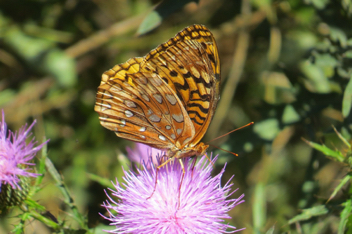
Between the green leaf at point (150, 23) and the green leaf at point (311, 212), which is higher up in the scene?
the green leaf at point (150, 23)

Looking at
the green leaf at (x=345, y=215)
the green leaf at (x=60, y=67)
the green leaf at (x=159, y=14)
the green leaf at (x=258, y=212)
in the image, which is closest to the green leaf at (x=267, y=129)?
the green leaf at (x=258, y=212)

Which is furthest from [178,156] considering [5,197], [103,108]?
[5,197]

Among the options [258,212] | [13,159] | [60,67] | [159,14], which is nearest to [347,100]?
[258,212]

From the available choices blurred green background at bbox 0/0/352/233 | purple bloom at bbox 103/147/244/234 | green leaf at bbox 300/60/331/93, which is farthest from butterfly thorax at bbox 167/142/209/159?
green leaf at bbox 300/60/331/93

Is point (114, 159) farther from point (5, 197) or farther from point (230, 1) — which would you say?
point (230, 1)

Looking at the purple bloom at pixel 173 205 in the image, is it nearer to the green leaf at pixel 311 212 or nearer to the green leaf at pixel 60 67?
the green leaf at pixel 311 212

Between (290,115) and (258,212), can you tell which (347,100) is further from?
(258,212)

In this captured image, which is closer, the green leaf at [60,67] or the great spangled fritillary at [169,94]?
the great spangled fritillary at [169,94]

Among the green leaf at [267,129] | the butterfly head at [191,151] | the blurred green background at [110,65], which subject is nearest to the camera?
the butterfly head at [191,151]
